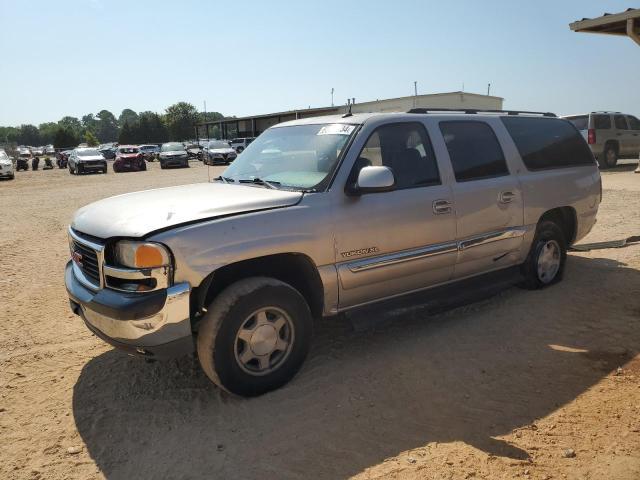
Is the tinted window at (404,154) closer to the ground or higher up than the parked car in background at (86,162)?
closer to the ground

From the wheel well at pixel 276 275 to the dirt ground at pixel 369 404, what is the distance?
58cm

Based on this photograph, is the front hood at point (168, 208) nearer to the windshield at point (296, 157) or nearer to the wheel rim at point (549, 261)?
the windshield at point (296, 157)

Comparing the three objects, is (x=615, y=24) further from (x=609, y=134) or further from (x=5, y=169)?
(x=5, y=169)

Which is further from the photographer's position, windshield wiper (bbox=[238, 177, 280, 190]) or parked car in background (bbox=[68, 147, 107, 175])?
parked car in background (bbox=[68, 147, 107, 175])

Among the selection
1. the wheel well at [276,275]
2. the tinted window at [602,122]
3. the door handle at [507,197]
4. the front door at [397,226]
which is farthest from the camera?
the tinted window at [602,122]

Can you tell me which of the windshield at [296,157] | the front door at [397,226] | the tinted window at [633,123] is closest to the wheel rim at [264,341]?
the front door at [397,226]

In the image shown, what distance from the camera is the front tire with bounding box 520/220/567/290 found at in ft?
17.0

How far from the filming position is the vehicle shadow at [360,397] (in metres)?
2.79

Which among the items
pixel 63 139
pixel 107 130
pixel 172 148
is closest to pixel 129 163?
pixel 172 148

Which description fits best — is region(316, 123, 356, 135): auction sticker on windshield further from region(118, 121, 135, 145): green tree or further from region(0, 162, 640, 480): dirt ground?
region(118, 121, 135, 145): green tree

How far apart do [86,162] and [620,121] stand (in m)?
27.0

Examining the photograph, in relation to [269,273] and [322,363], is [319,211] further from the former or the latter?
[322,363]

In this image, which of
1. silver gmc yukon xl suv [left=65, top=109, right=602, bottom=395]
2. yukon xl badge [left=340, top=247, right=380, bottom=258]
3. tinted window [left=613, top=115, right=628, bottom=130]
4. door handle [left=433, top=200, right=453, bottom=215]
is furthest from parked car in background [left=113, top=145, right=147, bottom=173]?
yukon xl badge [left=340, top=247, right=380, bottom=258]

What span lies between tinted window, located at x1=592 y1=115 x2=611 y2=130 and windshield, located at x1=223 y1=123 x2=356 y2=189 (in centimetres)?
1611
